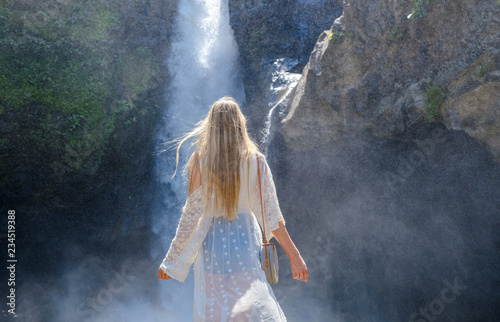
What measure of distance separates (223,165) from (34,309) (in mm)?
6401

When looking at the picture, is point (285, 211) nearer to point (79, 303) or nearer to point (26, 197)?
point (79, 303)

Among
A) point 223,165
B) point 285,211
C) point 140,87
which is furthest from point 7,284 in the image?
point 223,165

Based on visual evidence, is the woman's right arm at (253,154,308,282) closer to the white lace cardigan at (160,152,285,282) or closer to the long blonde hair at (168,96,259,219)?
the white lace cardigan at (160,152,285,282)

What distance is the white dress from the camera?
2443 millimetres

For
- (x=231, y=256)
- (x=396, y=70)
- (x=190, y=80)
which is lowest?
(x=231, y=256)

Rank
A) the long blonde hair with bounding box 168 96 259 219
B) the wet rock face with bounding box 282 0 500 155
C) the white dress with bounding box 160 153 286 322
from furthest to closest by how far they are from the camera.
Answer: the wet rock face with bounding box 282 0 500 155
the long blonde hair with bounding box 168 96 259 219
the white dress with bounding box 160 153 286 322

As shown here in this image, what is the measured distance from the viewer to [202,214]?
269 cm

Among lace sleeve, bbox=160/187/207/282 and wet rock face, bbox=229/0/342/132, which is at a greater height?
wet rock face, bbox=229/0/342/132

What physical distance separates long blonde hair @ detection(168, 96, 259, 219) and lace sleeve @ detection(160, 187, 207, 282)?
0.10 meters

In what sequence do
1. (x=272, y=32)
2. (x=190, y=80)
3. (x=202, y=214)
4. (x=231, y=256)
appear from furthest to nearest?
1. (x=190, y=80)
2. (x=272, y=32)
3. (x=202, y=214)
4. (x=231, y=256)

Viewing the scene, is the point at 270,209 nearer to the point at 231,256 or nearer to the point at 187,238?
the point at 231,256

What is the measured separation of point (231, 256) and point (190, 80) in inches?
250

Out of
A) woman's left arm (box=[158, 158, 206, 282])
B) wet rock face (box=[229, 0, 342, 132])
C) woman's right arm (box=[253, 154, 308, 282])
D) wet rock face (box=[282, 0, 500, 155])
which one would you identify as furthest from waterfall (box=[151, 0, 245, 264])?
woman's right arm (box=[253, 154, 308, 282])

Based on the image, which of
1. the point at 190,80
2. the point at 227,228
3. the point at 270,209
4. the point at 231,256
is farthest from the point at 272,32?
the point at 231,256
